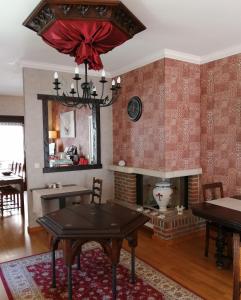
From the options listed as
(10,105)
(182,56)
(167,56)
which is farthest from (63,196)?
(10,105)

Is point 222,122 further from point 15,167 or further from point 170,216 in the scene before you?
point 15,167

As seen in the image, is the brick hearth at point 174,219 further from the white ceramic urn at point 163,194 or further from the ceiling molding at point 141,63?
the ceiling molding at point 141,63

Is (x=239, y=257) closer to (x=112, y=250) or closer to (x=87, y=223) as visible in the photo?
(x=112, y=250)

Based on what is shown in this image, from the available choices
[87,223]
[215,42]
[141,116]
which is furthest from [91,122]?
[87,223]

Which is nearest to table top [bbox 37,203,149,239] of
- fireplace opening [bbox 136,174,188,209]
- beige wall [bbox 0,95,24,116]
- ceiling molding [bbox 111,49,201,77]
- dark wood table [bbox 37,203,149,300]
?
dark wood table [bbox 37,203,149,300]

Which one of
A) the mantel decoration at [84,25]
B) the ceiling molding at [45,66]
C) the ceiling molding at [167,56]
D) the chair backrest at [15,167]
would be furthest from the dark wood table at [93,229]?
the chair backrest at [15,167]

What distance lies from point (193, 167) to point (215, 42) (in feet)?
6.14

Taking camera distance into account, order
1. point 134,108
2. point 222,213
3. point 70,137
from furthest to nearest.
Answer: point 70,137 → point 134,108 → point 222,213

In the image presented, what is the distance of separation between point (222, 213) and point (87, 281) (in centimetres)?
163

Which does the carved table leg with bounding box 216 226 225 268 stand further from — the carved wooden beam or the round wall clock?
the carved wooden beam

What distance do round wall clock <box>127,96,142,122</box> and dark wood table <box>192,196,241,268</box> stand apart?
1915 millimetres

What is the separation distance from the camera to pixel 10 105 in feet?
25.0

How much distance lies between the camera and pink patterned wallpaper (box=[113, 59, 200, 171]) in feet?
13.0

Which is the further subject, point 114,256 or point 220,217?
point 220,217
